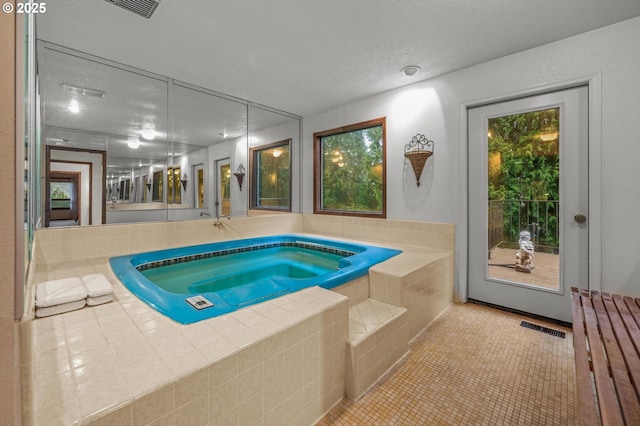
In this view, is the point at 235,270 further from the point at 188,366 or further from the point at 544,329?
the point at 544,329

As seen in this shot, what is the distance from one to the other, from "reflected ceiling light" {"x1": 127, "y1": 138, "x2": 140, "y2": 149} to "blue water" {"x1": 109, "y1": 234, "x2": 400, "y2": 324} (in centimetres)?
151

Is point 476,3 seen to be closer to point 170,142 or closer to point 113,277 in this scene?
point 113,277

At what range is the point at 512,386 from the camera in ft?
5.25

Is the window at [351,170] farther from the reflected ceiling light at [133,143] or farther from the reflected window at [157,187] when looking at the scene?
the reflected ceiling light at [133,143]

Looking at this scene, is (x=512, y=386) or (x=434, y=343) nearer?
(x=512, y=386)

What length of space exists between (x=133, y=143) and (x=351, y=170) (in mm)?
2880

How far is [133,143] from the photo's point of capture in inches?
134

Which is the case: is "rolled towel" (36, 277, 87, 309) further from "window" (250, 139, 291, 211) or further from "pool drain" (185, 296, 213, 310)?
"window" (250, 139, 291, 211)

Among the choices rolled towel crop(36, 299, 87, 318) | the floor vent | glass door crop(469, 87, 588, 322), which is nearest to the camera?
rolled towel crop(36, 299, 87, 318)

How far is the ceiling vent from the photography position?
5.98 ft

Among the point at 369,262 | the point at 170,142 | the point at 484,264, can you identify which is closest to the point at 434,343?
the point at 369,262

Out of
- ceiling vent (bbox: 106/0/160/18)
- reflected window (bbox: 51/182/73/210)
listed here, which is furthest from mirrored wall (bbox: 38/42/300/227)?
ceiling vent (bbox: 106/0/160/18)

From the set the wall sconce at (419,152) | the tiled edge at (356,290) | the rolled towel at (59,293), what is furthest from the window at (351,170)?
the rolled towel at (59,293)

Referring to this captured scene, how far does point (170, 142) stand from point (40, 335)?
2.91 m
